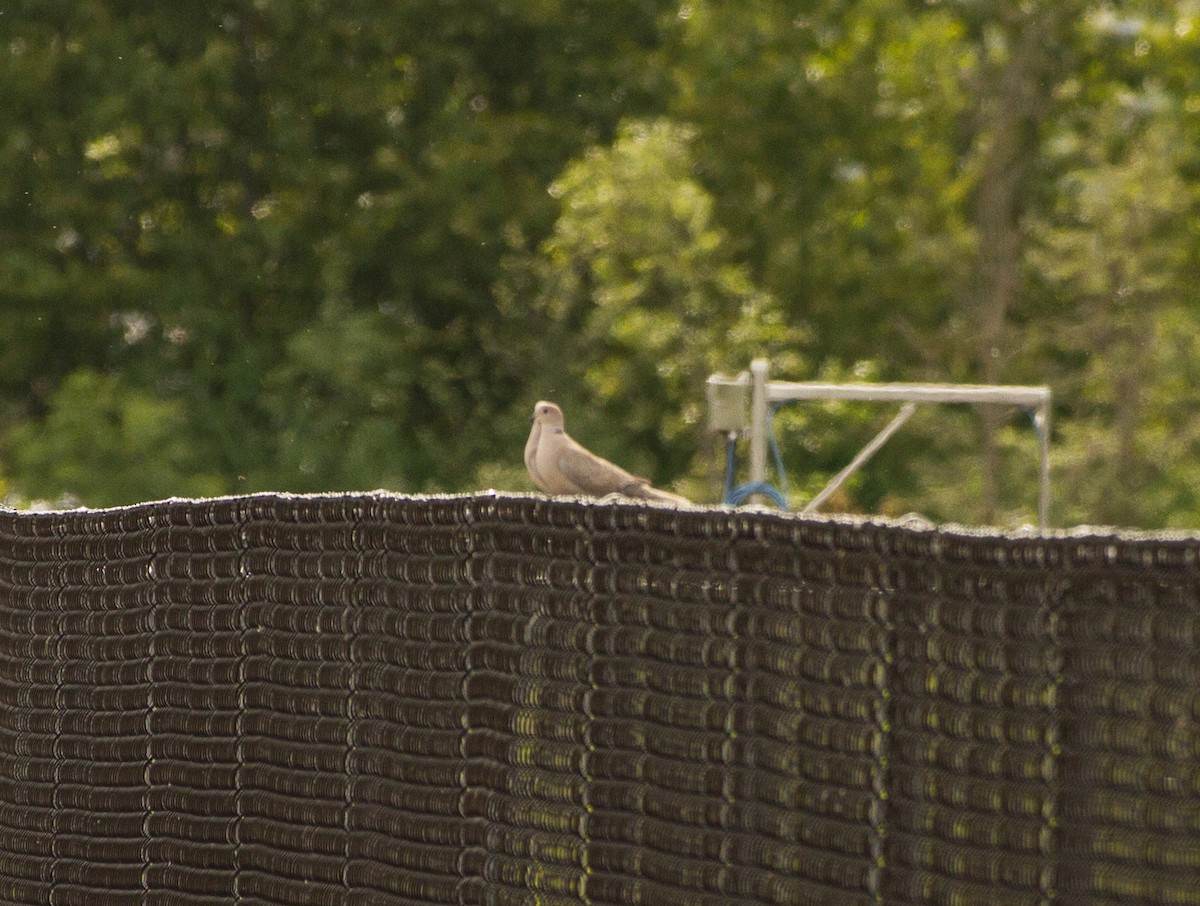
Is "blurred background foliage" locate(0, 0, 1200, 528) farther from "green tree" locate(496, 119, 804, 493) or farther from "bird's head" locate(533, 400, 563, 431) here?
"bird's head" locate(533, 400, 563, 431)

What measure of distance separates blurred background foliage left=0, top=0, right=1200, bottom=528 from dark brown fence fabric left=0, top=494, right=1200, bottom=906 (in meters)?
22.0

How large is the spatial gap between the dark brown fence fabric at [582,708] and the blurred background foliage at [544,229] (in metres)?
22.0

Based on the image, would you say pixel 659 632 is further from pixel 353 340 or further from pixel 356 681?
pixel 353 340

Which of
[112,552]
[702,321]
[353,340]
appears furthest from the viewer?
[353,340]

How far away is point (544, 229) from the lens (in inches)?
1174

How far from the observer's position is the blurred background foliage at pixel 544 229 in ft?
89.8

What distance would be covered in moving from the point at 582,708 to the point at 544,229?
26.4 meters

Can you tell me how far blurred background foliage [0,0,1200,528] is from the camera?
89.8ft

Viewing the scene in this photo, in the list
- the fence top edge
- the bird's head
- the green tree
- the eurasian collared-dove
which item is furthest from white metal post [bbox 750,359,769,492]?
the green tree

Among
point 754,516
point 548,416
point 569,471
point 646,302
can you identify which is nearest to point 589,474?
point 569,471

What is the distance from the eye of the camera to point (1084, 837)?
283 cm

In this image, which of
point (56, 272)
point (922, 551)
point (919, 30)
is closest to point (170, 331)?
point (56, 272)

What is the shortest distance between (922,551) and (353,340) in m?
26.5

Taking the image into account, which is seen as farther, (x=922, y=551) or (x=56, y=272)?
(x=56, y=272)
